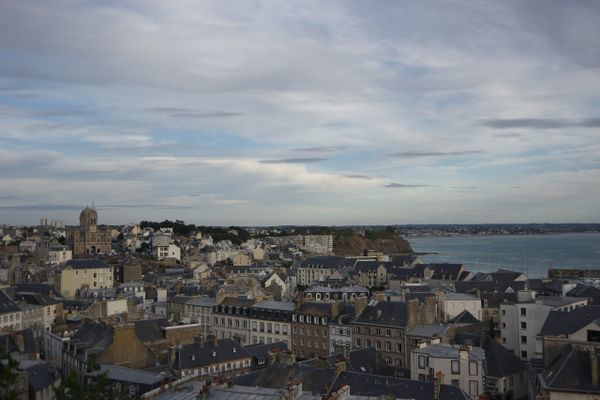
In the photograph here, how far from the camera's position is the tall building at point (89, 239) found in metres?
117

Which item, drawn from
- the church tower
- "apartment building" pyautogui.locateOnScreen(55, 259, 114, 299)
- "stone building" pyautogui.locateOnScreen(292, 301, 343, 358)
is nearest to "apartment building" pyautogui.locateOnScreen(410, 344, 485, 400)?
"stone building" pyautogui.locateOnScreen(292, 301, 343, 358)

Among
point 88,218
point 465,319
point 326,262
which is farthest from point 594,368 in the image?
point 88,218

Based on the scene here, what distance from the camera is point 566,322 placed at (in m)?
34.3

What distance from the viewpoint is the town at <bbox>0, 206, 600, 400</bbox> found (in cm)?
2439

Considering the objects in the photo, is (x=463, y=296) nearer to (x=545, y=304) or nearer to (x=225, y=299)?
(x=545, y=304)

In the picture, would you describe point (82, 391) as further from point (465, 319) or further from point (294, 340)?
point (465, 319)

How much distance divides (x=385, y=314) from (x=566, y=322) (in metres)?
10.5

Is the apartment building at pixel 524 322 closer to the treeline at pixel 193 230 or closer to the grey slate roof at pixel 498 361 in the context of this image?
the grey slate roof at pixel 498 361

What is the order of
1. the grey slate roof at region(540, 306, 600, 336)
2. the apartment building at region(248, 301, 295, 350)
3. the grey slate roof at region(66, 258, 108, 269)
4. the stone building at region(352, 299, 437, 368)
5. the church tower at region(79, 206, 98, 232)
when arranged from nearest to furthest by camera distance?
the grey slate roof at region(540, 306, 600, 336) → the stone building at region(352, 299, 437, 368) → the apartment building at region(248, 301, 295, 350) → the grey slate roof at region(66, 258, 108, 269) → the church tower at region(79, 206, 98, 232)

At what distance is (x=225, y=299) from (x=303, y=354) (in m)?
9.01

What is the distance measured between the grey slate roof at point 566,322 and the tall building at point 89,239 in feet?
310

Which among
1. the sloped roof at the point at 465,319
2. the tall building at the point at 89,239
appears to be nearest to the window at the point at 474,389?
the sloped roof at the point at 465,319

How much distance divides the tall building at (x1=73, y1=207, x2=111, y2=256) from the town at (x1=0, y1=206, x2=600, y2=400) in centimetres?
3818

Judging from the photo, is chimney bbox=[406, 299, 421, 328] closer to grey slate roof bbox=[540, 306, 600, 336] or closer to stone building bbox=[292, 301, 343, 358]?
stone building bbox=[292, 301, 343, 358]
